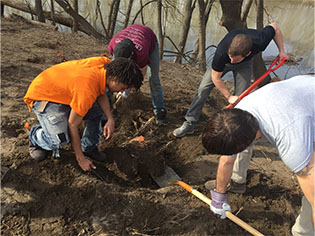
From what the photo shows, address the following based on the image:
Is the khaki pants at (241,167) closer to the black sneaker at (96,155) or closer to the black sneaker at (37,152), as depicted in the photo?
the black sneaker at (96,155)

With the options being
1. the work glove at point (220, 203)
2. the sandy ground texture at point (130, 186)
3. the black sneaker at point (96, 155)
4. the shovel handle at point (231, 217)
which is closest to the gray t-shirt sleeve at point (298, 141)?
the work glove at point (220, 203)

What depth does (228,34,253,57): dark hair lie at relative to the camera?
7.38 feet

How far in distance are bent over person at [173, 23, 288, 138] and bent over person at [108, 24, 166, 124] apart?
1.86 ft

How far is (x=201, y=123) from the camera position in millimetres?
3523

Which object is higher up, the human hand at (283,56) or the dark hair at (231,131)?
the human hand at (283,56)

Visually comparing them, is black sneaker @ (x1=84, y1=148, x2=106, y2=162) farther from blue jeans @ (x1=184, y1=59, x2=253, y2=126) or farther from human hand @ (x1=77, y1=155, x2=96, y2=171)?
blue jeans @ (x1=184, y1=59, x2=253, y2=126)

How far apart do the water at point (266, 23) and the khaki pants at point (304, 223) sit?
746 cm

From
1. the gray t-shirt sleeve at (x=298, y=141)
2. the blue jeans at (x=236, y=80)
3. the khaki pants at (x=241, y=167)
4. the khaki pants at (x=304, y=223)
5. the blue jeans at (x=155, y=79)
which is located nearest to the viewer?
the gray t-shirt sleeve at (x=298, y=141)

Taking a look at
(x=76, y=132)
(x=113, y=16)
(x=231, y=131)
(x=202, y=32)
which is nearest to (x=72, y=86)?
(x=76, y=132)

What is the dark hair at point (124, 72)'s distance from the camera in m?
1.87

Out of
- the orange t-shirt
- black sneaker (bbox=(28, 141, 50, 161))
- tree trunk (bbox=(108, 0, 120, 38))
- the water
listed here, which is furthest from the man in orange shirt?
the water

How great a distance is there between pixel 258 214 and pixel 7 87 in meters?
3.74

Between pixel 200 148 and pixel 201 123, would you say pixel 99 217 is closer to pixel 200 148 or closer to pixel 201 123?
pixel 200 148

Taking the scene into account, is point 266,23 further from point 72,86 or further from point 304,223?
point 72,86
